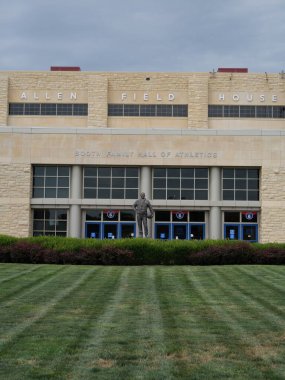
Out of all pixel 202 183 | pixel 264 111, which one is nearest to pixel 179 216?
pixel 202 183

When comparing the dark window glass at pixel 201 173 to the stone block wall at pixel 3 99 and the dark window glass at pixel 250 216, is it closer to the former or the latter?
the dark window glass at pixel 250 216

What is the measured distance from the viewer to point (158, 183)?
4041 centimetres

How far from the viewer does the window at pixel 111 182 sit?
132ft

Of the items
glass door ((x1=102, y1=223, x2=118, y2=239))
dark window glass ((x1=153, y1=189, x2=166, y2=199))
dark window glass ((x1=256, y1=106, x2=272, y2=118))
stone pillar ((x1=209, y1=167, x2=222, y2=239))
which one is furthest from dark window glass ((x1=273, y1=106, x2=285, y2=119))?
glass door ((x1=102, y1=223, x2=118, y2=239))

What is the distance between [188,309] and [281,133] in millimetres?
30412

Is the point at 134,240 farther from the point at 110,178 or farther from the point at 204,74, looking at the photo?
the point at 204,74

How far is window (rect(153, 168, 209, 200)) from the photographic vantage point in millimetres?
40125

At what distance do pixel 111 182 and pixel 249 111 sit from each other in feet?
46.6

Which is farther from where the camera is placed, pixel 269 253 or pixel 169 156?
pixel 169 156

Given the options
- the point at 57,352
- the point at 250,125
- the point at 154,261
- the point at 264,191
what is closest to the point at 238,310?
the point at 57,352

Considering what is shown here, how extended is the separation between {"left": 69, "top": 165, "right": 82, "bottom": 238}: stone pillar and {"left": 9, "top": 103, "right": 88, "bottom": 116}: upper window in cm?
933

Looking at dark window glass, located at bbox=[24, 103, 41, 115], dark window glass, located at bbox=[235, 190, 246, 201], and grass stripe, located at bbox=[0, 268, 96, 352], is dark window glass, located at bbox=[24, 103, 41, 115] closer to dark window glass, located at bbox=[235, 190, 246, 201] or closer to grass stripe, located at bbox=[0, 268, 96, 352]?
dark window glass, located at bbox=[235, 190, 246, 201]

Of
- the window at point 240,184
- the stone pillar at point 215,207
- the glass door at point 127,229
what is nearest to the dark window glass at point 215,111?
the window at point 240,184

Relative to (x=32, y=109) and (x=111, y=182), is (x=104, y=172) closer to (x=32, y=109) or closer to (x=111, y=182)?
(x=111, y=182)
